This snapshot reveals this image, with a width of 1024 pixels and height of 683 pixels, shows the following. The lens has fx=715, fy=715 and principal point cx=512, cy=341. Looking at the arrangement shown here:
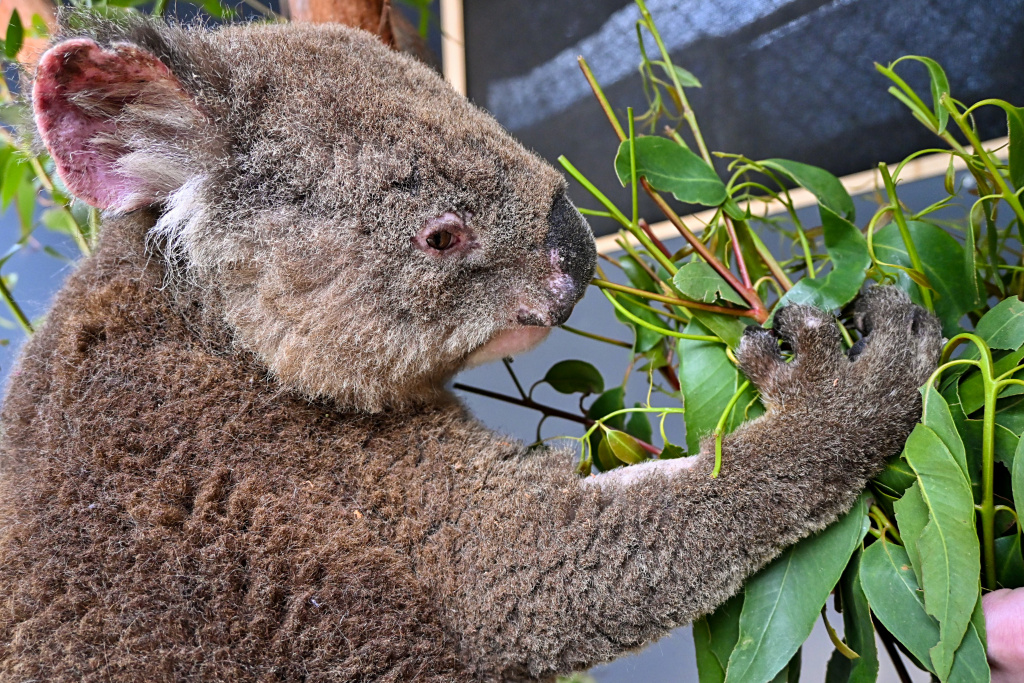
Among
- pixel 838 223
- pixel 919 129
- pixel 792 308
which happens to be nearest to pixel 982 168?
pixel 838 223

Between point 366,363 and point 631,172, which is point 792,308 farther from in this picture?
point 366,363

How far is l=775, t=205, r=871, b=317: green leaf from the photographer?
109 centimetres

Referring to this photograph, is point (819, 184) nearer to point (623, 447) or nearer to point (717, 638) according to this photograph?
point (623, 447)

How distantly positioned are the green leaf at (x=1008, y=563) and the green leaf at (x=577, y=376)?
0.82 m

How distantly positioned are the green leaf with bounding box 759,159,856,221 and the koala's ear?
93 cm

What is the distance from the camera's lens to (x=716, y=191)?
1185mm

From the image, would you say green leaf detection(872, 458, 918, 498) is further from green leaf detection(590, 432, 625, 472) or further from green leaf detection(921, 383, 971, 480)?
green leaf detection(590, 432, 625, 472)

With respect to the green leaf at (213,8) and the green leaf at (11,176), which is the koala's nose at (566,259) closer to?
the green leaf at (213,8)

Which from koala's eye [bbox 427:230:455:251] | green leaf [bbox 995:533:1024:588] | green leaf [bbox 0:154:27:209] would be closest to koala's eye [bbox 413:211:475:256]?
koala's eye [bbox 427:230:455:251]

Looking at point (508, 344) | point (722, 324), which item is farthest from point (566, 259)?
point (722, 324)

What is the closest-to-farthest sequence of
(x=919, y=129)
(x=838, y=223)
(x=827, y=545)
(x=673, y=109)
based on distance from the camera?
(x=827, y=545), (x=838, y=223), (x=919, y=129), (x=673, y=109)

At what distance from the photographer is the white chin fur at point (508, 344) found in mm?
1118

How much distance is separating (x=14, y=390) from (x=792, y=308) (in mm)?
1256

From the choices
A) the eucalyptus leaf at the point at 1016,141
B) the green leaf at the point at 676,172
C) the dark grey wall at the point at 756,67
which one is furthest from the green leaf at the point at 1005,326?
the dark grey wall at the point at 756,67
